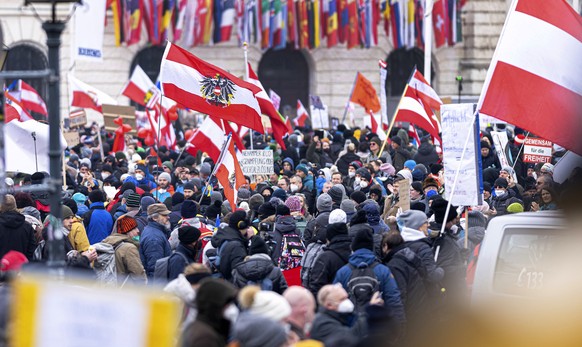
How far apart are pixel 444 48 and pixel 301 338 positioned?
→ 32.1 meters

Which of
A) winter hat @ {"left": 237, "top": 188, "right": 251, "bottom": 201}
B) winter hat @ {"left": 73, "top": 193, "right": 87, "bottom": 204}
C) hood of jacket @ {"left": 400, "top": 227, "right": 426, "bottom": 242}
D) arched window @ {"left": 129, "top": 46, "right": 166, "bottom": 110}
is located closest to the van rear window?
hood of jacket @ {"left": 400, "top": 227, "right": 426, "bottom": 242}

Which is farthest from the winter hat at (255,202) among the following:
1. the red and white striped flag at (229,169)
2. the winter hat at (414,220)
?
the winter hat at (414,220)

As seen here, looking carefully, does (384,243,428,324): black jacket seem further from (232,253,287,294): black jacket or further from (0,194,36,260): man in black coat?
(0,194,36,260): man in black coat

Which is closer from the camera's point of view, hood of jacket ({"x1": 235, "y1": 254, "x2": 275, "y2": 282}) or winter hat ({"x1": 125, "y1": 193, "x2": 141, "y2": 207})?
hood of jacket ({"x1": 235, "y1": 254, "x2": 275, "y2": 282})

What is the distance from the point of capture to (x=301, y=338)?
24.5ft

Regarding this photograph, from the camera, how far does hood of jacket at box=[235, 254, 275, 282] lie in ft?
32.6

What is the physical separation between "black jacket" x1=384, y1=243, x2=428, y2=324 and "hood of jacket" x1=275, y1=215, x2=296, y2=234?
76.6 inches

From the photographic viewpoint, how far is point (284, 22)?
36656mm

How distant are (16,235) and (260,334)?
5.44m

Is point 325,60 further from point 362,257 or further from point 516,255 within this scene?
point 516,255

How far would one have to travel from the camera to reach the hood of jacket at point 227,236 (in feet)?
34.7

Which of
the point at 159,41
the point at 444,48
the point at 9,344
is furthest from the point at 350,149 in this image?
the point at 444,48

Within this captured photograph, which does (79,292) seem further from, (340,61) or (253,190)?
(340,61)

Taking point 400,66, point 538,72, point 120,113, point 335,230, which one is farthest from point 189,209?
point 400,66
